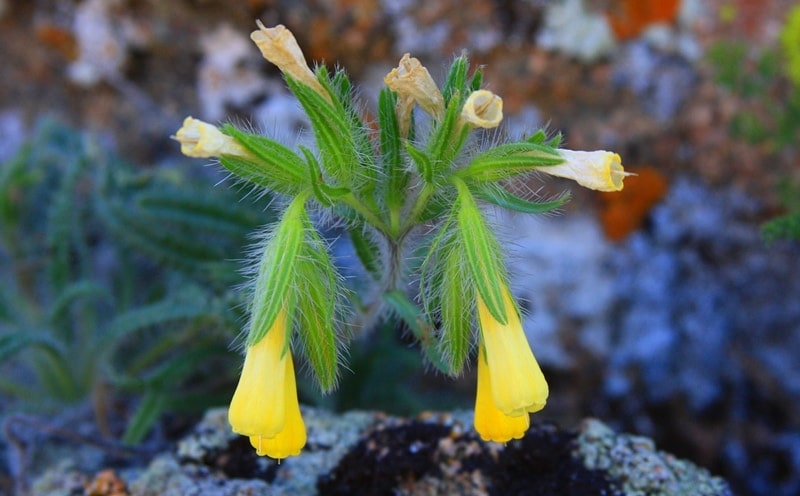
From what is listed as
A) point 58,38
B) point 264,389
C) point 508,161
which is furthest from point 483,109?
point 58,38

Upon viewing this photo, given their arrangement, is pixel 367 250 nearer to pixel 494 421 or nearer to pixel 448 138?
pixel 448 138

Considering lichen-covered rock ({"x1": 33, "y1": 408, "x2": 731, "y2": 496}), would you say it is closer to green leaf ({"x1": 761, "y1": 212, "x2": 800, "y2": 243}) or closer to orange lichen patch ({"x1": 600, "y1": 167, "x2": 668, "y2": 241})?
green leaf ({"x1": 761, "y1": 212, "x2": 800, "y2": 243})

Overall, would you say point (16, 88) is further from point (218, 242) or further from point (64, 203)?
point (218, 242)

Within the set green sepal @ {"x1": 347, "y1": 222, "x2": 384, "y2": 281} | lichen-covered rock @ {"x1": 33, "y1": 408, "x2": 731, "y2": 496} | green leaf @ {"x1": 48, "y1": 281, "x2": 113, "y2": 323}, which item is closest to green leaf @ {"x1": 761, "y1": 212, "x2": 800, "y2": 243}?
lichen-covered rock @ {"x1": 33, "y1": 408, "x2": 731, "y2": 496}

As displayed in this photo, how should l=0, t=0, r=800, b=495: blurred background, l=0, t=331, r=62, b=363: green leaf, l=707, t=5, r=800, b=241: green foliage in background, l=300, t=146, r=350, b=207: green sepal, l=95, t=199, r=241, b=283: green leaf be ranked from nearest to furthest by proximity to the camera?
l=300, t=146, r=350, b=207: green sepal
l=0, t=331, r=62, b=363: green leaf
l=95, t=199, r=241, b=283: green leaf
l=707, t=5, r=800, b=241: green foliage in background
l=0, t=0, r=800, b=495: blurred background

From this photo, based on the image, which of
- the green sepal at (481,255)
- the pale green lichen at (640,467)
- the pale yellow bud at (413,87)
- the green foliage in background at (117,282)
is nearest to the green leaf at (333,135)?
the pale yellow bud at (413,87)
